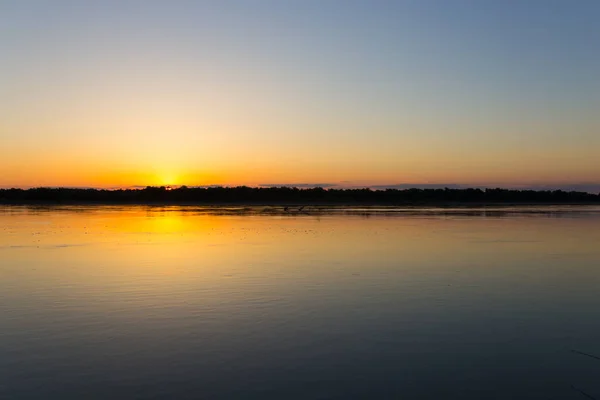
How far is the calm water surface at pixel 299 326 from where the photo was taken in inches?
335

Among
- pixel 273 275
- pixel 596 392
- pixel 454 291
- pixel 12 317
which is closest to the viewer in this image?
pixel 596 392

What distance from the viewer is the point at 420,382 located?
858 centimetres

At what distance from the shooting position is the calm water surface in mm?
8500

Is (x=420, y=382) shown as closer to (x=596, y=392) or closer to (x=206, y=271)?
(x=596, y=392)

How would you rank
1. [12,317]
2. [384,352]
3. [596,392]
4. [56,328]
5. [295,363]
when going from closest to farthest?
[596,392]
[295,363]
[384,352]
[56,328]
[12,317]

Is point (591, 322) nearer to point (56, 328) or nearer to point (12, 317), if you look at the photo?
point (56, 328)

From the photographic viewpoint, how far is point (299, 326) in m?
11.8

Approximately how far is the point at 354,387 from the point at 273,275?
10.2 meters

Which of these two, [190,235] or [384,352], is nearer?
[384,352]

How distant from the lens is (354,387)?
834 centimetres

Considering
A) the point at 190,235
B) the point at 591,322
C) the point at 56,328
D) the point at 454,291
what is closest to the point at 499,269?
the point at 454,291

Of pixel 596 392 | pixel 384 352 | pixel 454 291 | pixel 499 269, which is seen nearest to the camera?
pixel 596 392

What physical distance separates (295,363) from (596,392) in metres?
4.57

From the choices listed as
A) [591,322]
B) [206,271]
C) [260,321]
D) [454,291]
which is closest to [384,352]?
[260,321]
